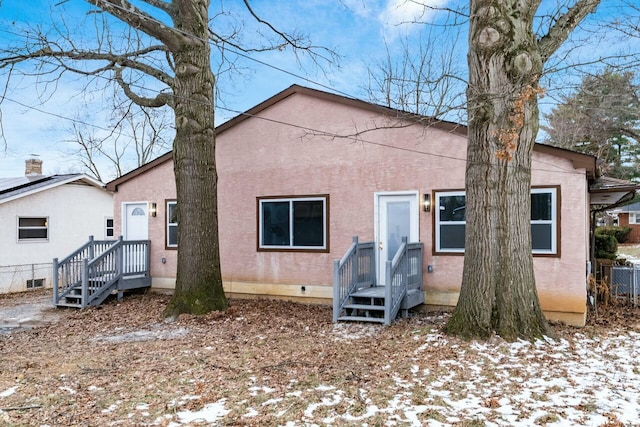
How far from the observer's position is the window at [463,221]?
8070 mm

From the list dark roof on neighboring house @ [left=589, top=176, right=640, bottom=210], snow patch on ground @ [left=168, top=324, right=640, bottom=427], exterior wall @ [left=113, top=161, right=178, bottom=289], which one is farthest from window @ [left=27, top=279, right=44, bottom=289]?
dark roof on neighboring house @ [left=589, top=176, right=640, bottom=210]

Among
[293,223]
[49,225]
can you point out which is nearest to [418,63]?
[293,223]

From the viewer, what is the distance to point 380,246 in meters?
9.46

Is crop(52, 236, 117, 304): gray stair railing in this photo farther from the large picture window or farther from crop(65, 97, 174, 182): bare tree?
crop(65, 97, 174, 182): bare tree

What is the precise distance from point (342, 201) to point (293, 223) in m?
1.25

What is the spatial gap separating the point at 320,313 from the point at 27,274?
11.4 meters

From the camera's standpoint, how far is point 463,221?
8719 millimetres

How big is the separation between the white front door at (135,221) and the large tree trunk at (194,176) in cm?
377

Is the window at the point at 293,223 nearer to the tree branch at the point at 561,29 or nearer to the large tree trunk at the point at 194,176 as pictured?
the large tree trunk at the point at 194,176

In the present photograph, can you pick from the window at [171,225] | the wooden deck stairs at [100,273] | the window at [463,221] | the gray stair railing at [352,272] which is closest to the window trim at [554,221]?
the window at [463,221]

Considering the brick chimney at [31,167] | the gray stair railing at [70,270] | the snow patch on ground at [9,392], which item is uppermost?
the brick chimney at [31,167]

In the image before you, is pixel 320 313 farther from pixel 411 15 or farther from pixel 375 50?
pixel 375 50

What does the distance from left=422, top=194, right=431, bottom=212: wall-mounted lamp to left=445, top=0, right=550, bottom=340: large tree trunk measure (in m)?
2.31

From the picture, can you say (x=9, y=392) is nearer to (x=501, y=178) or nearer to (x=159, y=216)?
(x=501, y=178)
